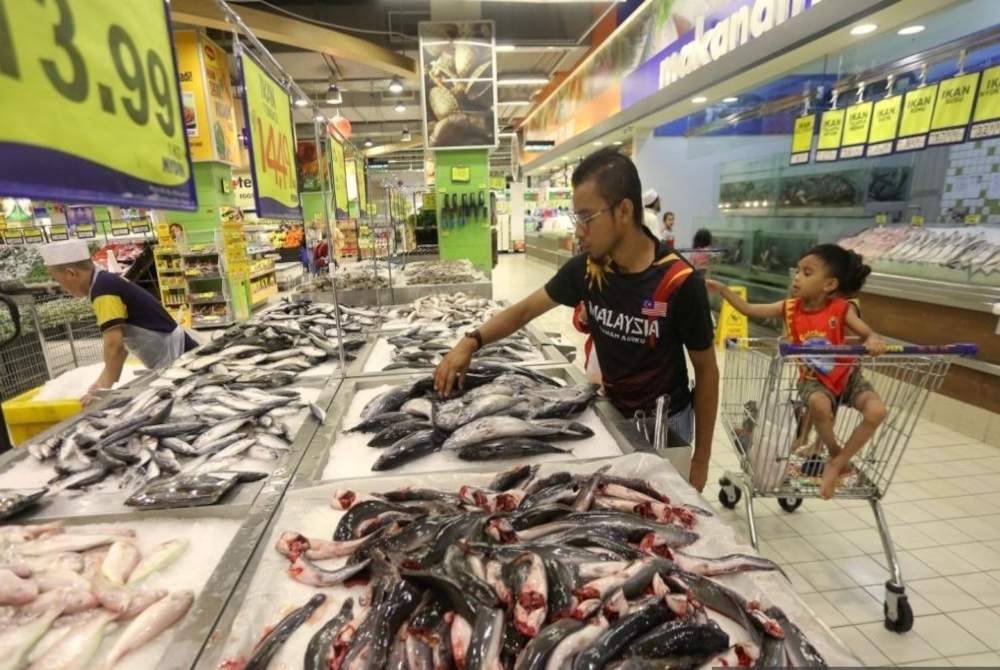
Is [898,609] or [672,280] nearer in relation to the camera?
[672,280]

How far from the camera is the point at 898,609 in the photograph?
8.16 feet

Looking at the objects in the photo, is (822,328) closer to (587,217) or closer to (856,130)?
(587,217)

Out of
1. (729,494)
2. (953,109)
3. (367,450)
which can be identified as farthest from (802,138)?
(367,450)

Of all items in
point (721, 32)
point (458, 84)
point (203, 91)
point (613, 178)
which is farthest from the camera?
point (203, 91)

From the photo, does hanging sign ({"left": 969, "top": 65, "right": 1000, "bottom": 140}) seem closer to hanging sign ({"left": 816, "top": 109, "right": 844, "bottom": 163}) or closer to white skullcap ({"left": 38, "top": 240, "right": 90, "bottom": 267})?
hanging sign ({"left": 816, "top": 109, "right": 844, "bottom": 163})

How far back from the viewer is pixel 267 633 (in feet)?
3.71

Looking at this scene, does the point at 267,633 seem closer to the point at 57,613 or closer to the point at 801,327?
the point at 57,613

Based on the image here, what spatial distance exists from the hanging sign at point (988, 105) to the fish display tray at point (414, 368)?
3.94 metres

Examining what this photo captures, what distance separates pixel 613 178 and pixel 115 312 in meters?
3.59

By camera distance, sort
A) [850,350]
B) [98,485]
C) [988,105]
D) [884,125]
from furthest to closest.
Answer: [884,125]
[988,105]
[850,350]
[98,485]

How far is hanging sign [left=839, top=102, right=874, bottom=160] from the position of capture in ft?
17.6

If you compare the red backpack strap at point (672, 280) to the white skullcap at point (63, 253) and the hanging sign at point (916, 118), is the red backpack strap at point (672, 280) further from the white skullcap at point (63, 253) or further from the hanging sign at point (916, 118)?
the hanging sign at point (916, 118)

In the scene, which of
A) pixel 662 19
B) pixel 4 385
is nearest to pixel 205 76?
pixel 4 385

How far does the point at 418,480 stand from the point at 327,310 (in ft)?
11.6
